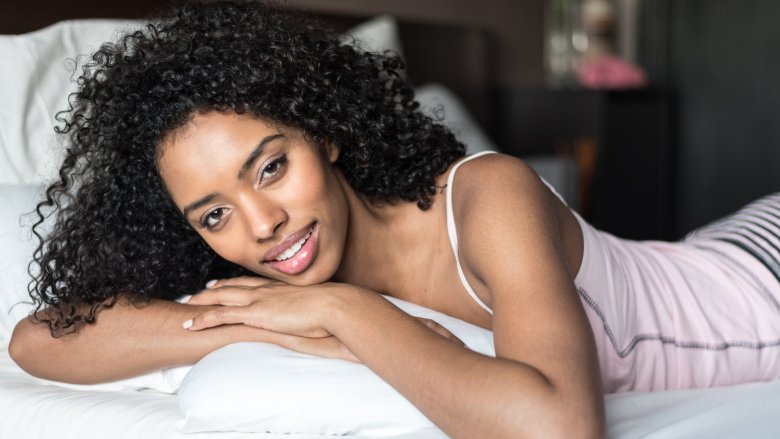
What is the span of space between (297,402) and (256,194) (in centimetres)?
33

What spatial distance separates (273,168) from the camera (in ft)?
4.78

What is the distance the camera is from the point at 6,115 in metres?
2.02

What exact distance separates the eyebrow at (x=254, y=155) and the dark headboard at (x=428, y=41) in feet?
4.59

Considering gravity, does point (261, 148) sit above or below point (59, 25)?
below

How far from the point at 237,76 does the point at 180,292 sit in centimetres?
49

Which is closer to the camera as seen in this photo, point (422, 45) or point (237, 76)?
point (237, 76)

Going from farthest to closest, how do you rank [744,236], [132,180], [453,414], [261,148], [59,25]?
[59,25] → [744,236] → [132,180] → [261,148] → [453,414]

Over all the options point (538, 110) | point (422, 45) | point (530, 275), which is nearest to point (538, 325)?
point (530, 275)

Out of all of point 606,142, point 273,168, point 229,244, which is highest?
point 273,168

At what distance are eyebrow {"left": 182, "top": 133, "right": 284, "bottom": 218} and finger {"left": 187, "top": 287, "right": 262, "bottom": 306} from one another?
0.52 ft

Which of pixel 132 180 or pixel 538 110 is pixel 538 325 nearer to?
pixel 132 180

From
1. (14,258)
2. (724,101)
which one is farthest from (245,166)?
(724,101)

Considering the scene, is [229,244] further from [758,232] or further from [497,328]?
[758,232]

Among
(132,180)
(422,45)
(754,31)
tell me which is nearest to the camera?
(132,180)
